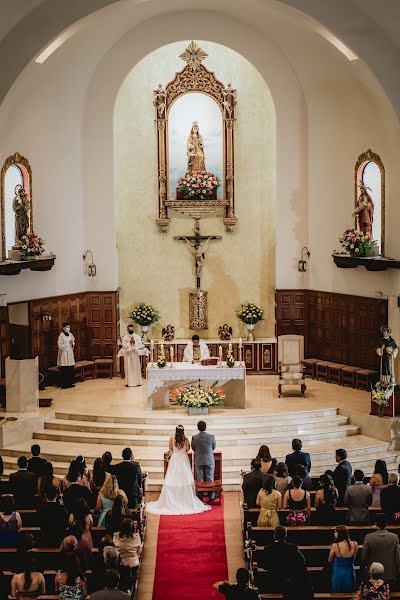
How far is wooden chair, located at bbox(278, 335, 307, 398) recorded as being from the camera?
21.9 meters

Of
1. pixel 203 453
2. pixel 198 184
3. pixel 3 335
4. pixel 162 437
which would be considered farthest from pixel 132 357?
pixel 203 453

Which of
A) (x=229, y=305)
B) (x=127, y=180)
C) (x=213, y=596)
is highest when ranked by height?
(x=127, y=180)

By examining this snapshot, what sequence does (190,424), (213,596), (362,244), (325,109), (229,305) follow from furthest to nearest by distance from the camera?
(229,305) < (325,109) < (362,244) < (190,424) < (213,596)

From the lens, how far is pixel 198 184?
80.8 feet

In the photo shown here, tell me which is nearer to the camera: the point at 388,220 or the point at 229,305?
the point at 388,220

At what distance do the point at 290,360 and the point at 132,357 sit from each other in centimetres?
361

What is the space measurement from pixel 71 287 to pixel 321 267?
237 inches

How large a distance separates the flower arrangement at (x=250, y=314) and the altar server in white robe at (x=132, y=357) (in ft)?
9.33

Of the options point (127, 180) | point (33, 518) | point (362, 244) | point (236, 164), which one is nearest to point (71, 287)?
point (127, 180)

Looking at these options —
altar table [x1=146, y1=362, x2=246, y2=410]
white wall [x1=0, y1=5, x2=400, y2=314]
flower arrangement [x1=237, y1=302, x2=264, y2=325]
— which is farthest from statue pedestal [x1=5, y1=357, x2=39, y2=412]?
flower arrangement [x1=237, y1=302, x2=264, y2=325]

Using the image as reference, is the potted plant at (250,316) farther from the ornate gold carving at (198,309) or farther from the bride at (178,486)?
the bride at (178,486)

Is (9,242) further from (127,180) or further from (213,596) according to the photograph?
(213,596)

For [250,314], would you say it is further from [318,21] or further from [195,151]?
[318,21]

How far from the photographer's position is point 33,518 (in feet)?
45.3
